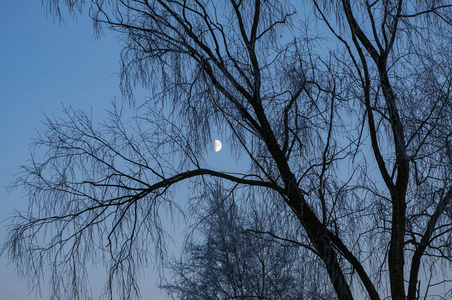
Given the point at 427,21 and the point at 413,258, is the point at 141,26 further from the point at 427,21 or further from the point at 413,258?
the point at 413,258

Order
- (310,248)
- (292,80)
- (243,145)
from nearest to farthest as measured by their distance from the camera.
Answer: (310,248) → (243,145) → (292,80)

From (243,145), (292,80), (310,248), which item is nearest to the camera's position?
(310,248)

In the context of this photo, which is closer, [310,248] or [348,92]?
[310,248]

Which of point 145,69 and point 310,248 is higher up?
point 145,69

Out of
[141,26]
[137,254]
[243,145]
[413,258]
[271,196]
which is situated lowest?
[413,258]

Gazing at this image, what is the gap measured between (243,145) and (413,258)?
4.24 ft

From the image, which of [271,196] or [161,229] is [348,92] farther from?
[161,229]

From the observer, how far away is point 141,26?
3.84 meters

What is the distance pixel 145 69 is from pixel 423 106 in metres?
1.84

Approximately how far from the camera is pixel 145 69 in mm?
3754

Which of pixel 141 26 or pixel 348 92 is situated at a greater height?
pixel 141 26

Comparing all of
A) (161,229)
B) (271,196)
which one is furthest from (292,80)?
(161,229)

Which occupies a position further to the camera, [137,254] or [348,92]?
[348,92]

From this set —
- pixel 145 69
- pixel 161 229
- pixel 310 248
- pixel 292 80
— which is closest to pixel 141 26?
pixel 145 69
